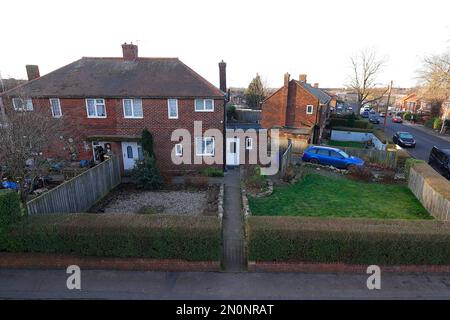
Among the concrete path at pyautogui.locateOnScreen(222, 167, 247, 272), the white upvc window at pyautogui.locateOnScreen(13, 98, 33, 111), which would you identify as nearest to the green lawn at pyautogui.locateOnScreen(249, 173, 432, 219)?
the concrete path at pyautogui.locateOnScreen(222, 167, 247, 272)

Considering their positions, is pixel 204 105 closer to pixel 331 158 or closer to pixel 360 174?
pixel 331 158

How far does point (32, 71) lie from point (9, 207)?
1510 cm

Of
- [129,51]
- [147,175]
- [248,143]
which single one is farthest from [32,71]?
[248,143]

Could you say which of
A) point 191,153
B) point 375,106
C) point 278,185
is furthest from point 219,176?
point 375,106

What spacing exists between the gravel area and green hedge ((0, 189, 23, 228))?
4.01 meters

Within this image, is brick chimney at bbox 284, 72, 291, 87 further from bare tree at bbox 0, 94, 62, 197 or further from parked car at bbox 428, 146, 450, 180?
bare tree at bbox 0, 94, 62, 197

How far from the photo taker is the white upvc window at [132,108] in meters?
15.5

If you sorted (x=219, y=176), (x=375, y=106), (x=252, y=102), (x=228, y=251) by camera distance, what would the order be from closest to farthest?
(x=228, y=251), (x=219, y=176), (x=252, y=102), (x=375, y=106)

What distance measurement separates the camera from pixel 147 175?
1401 cm

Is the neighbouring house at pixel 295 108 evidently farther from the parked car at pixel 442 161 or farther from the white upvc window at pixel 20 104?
the white upvc window at pixel 20 104

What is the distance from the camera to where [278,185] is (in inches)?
587

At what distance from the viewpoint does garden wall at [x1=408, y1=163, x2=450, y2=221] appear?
1031 centimetres
